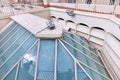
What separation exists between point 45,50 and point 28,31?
2.18m

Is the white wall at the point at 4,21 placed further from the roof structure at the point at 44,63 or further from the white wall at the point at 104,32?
the white wall at the point at 104,32

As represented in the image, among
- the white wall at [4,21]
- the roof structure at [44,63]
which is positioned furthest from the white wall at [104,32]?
the white wall at [4,21]

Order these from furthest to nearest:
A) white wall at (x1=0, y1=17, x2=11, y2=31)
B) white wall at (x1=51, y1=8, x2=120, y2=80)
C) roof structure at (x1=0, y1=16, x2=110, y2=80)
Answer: white wall at (x1=0, y1=17, x2=11, y2=31)
white wall at (x1=51, y1=8, x2=120, y2=80)
roof structure at (x1=0, y1=16, x2=110, y2=80)

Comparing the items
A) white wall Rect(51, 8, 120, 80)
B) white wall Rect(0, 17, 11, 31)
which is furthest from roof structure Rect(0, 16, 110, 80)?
white wall Rect(0, 17, 11, 31)

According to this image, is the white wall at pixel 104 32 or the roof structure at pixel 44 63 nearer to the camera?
the roof structure at pixel 44 63

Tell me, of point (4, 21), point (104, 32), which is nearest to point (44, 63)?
point (104, 32)

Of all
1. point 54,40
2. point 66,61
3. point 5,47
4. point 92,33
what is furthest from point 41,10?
point 66,61

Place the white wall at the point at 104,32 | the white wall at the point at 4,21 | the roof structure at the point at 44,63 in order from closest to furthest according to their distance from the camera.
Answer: the roof structure at the point at 44,63
the white wall at the point at 104,32
the white wall at the point at 4,21

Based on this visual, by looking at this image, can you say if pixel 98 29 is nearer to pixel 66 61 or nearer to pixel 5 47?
pixel 66 61

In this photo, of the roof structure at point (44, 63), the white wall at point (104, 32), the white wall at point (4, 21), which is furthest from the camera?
the white wall at point (4, 21)

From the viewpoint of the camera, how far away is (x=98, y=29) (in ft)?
33.5

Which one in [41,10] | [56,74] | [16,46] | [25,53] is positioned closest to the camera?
[56,74]

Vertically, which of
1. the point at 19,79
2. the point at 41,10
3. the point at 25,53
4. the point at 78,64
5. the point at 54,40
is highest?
the point at 41,10

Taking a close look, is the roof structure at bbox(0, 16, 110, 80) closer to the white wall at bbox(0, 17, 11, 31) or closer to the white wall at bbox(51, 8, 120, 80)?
the white wall at bbox(51, 8, 120, 80)
